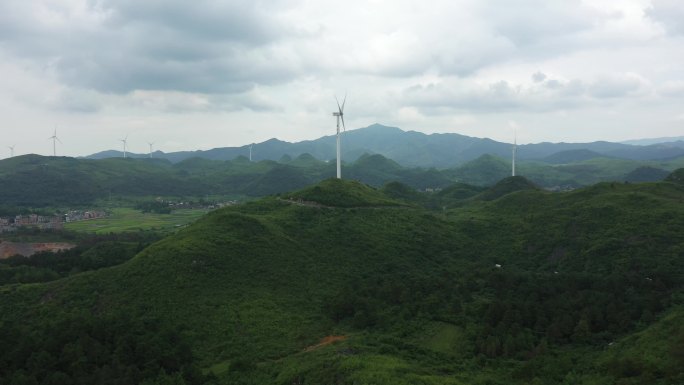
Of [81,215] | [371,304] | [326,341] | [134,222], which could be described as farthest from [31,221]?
[326,341]

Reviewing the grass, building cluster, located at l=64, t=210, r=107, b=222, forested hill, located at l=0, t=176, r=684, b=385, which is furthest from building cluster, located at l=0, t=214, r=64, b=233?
forested hill, located at l=0, t=176, r=684, b=385

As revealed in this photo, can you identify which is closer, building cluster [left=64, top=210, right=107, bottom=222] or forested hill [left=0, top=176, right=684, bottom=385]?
forested hill [left=0, top=176, right=684, bottom=385]

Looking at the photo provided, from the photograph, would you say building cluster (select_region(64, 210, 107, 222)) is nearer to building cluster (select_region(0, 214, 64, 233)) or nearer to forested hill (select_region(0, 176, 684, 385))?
building cluster (select_region(0, 214, 64, 233))

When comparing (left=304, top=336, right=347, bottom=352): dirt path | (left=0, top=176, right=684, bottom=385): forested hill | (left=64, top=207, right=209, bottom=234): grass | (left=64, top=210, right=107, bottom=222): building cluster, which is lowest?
(left=64, top=207, right=209, bottom=234): grass

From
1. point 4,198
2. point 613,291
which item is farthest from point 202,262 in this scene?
point 4,198

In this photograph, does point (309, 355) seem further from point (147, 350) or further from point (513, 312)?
point (513, 312)

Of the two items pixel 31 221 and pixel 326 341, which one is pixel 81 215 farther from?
pixel 326 341
